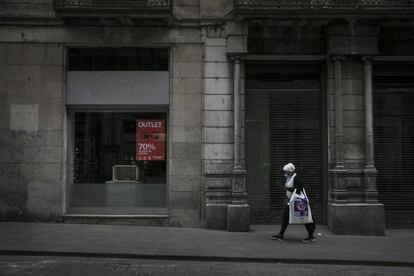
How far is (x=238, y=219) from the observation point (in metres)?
12.8

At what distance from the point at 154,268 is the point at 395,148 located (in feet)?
26.9

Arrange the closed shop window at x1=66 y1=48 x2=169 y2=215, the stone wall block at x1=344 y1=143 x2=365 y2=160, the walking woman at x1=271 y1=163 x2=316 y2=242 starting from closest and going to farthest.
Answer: the walking woman at x1=271 y1=163 x2=316 y2=242 → the stone wall block at x1=344 y1=143 x2=365 y2=160 → the closed shop window at x1=66 y1=48 x2=169 y2=215

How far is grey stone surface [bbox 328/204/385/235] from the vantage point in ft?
41.9

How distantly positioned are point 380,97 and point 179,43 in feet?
19.0

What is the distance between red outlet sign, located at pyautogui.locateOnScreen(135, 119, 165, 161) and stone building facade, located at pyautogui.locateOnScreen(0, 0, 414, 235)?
0.37ft

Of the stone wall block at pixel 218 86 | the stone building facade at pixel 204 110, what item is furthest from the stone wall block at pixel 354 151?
the stone wall block at pixel 218 86

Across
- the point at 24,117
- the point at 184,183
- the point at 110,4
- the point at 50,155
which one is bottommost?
the point at 184,183

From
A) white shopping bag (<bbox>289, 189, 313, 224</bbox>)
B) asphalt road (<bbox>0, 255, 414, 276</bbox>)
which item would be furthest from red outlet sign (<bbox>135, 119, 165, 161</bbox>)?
asphalt road (<bbox>0, 255, 414, 276</bbox>)

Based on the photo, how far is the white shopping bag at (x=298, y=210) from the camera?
11.3 m

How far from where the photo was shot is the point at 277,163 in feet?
45.8

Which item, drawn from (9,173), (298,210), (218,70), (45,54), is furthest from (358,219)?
(45,54)

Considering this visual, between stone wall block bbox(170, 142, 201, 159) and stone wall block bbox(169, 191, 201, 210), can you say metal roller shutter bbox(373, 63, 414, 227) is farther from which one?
stone wall block bbox(169, 191, 201, 210)

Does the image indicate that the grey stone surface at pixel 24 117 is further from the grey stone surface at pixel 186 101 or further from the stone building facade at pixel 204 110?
the grey stone surface at pixel 186 101

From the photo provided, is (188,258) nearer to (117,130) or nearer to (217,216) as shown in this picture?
(217,216)
